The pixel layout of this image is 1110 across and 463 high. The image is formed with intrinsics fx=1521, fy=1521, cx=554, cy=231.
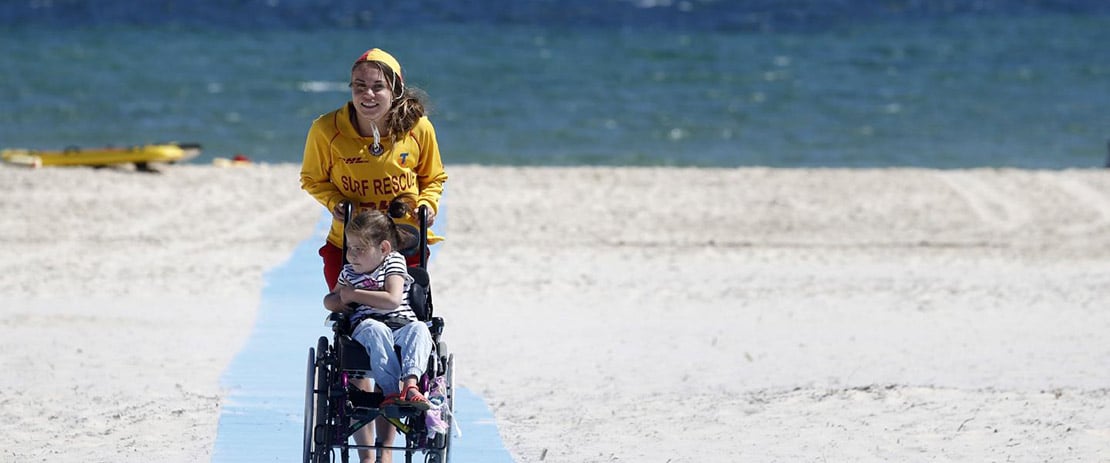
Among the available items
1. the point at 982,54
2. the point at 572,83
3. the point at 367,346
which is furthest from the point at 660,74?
the point at 367,346

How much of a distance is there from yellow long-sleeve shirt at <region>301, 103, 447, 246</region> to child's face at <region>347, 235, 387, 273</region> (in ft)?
0.82

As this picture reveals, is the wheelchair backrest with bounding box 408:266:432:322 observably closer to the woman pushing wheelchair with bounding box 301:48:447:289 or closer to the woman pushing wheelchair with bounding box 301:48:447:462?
the woman pushing wheelchair with bounding box 301:48:447:462

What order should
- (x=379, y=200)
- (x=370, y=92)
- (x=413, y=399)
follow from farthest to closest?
1. (x=379, y=200)
2. (x=370, y=92)
3. (x=413, y=399)

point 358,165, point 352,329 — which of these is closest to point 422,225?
point 358,165

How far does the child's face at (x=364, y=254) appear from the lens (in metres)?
4.89

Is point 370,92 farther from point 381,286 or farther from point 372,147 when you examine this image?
point 381,286

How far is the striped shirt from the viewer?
194 inches

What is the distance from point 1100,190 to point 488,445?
12728mm

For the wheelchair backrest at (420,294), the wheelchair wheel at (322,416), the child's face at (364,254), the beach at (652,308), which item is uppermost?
the child's face at (364,254)

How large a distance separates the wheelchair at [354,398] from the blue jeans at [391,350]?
4 centimetres

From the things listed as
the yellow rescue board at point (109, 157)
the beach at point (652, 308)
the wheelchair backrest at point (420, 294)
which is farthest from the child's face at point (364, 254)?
the yellow rescue board at point (109, 157)

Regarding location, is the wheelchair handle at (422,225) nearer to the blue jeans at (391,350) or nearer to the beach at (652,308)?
the blue jeans at (391,350)

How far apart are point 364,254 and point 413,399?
53 cm

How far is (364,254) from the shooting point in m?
4.89
